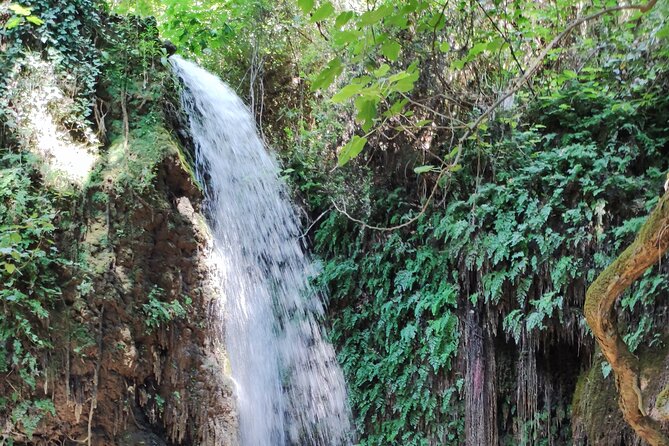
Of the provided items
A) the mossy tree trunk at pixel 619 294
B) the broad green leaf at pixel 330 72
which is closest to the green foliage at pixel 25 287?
the broad green leaf at pixel 330 72

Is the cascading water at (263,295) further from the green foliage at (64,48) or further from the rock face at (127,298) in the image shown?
the green foliage at (64,48)

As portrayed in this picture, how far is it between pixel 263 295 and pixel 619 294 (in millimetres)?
Answer: 4330

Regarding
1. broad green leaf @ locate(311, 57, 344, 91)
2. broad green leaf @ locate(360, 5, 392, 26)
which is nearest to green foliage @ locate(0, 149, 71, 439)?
broad green leaf @ locate(311, 57, 344, 91)

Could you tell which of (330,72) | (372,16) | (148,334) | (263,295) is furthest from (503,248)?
(372,16)

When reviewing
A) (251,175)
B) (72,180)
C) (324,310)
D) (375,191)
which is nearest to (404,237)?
(375,191)

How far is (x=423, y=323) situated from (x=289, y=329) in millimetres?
1600

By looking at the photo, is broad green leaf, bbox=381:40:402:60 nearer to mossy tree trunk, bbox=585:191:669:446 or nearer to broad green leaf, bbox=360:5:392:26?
broad green leaf, bbox=360:5:392:26

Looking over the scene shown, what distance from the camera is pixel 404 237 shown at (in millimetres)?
6652

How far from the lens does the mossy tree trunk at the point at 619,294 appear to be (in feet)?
9.73

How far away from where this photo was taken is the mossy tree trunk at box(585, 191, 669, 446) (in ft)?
9.73

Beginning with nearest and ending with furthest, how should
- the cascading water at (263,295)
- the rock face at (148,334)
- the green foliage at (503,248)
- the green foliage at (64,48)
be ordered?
the rock face at (148,334) < the green foliage at (64,48) < the green foliage at (503,248) < the cascading water at (263,295)

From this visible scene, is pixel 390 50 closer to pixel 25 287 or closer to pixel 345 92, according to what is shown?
pixel 345 92

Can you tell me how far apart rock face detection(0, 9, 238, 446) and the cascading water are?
25.0 inches

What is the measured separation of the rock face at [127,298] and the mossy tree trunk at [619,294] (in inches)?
132
